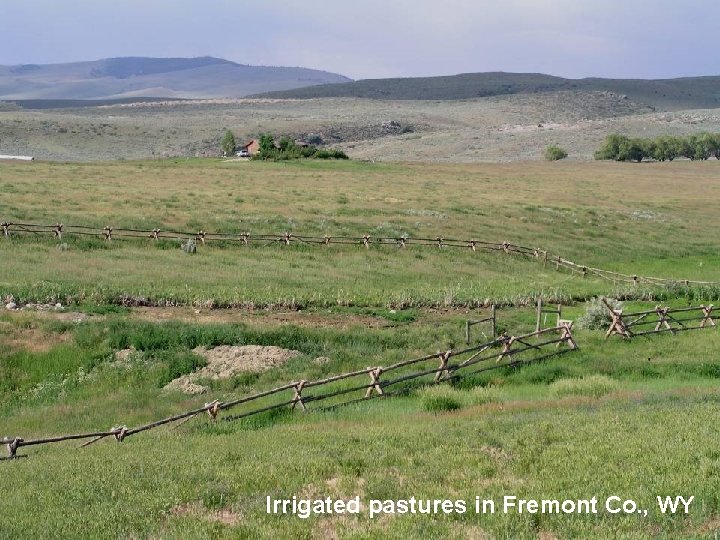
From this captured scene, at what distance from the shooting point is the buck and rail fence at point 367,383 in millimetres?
17328

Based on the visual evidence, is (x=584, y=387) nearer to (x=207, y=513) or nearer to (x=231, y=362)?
(x=231, y=362)

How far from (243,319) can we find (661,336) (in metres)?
15.4

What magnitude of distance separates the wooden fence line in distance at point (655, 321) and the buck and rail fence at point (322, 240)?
8477mm

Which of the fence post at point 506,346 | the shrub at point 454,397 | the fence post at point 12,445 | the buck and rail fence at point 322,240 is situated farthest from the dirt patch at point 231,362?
the buck and rail fence at point 322,240

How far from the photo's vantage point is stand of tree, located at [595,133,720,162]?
12950 centimetres

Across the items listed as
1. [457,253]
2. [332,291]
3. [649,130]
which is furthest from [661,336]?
A: [649,130]

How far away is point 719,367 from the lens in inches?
912

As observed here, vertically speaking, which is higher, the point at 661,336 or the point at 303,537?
the point at 303,537

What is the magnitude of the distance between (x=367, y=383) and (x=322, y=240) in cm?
2509

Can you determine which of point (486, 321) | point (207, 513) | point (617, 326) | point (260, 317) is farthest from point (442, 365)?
point (207, 513)

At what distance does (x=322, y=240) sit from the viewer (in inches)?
1828

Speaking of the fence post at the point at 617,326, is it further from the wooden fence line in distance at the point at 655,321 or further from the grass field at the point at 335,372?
the grass field at the point at 335,372

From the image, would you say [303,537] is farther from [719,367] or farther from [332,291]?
[332,291]

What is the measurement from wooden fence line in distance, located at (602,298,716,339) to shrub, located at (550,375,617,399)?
6775 millimetres
